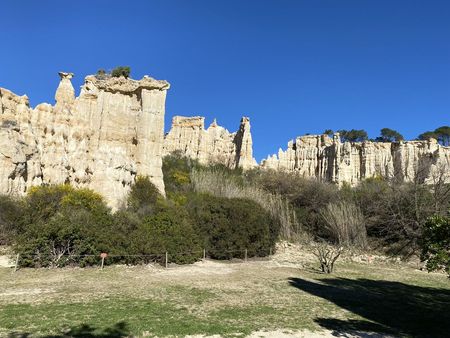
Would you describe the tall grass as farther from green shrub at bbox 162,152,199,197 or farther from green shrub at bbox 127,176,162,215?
green shrub at bbox 127,176,162,215

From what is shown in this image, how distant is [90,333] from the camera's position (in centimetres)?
697

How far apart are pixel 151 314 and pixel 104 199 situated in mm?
18018

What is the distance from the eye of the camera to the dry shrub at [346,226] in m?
28.9

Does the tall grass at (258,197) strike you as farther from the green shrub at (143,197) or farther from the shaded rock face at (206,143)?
the shaded rock face at (206,143)

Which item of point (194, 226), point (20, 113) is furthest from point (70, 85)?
point (194, 226)

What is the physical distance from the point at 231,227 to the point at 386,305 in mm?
12685

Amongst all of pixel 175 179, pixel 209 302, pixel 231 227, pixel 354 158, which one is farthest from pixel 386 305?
pixel 354 158

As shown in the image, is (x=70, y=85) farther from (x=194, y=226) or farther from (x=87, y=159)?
(x=194, y=226)

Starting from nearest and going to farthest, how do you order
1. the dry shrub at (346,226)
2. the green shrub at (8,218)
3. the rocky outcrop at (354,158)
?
1. the green shrub at (8,218)
2. the dry shrub at (346,226)
3. the rocky outcrop at (354,158)

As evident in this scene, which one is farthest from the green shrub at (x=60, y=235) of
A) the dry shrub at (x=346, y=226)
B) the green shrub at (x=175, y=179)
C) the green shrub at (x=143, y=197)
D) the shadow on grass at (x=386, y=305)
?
the dry shrub at (x=346, y=226)

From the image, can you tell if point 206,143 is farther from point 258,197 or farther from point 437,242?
point 437,242

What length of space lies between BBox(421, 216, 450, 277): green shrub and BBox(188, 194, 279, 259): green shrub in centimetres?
1435

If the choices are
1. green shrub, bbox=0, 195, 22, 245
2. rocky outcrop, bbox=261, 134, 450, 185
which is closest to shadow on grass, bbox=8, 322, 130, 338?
green shrub, bbox=0, 195, 22, 245

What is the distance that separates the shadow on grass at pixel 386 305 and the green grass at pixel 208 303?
29 millimetres
